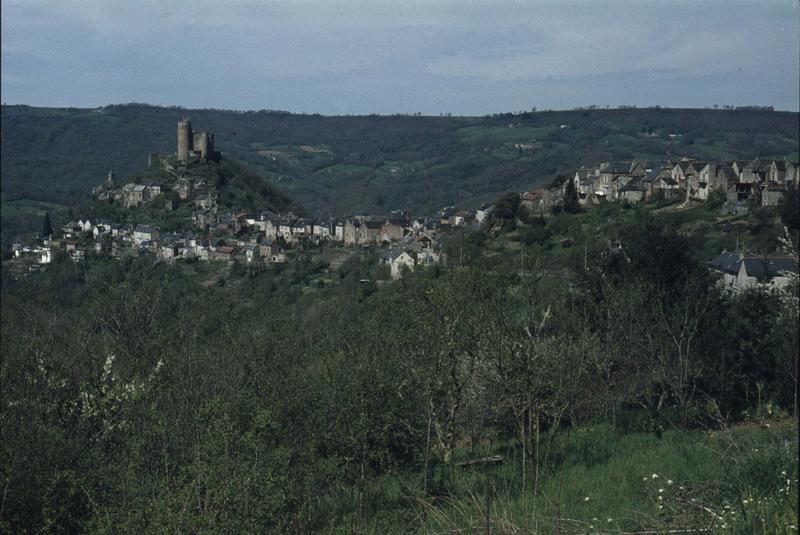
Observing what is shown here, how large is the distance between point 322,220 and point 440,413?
50.6 meters

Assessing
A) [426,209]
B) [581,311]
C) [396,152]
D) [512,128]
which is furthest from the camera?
[396,152]

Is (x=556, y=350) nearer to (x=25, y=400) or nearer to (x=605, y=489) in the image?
(x=605, y=489)

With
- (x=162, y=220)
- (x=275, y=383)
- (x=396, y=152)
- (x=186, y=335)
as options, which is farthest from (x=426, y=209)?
(x=275, y=383)

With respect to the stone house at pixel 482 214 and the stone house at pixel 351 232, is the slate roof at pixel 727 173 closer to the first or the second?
the stone house at pixel 482 214

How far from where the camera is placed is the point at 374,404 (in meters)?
11.0

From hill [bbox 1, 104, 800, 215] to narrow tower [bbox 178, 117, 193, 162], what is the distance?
966cm

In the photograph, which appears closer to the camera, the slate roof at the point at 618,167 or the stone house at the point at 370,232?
the slate roof at the point at 618,167

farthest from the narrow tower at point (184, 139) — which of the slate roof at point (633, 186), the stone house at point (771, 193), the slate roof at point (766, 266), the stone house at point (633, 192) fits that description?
the slate roof at point (766, 266)

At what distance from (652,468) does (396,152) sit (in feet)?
330

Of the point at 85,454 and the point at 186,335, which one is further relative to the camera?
the point at 186,335

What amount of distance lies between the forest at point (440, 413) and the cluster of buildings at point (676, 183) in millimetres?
18885

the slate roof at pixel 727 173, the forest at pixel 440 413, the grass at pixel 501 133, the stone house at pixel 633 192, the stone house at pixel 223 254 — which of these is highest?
the grass at pixel 501 133

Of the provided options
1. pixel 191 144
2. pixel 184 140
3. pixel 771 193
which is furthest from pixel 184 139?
pixel 771 193

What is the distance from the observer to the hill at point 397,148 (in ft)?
221
